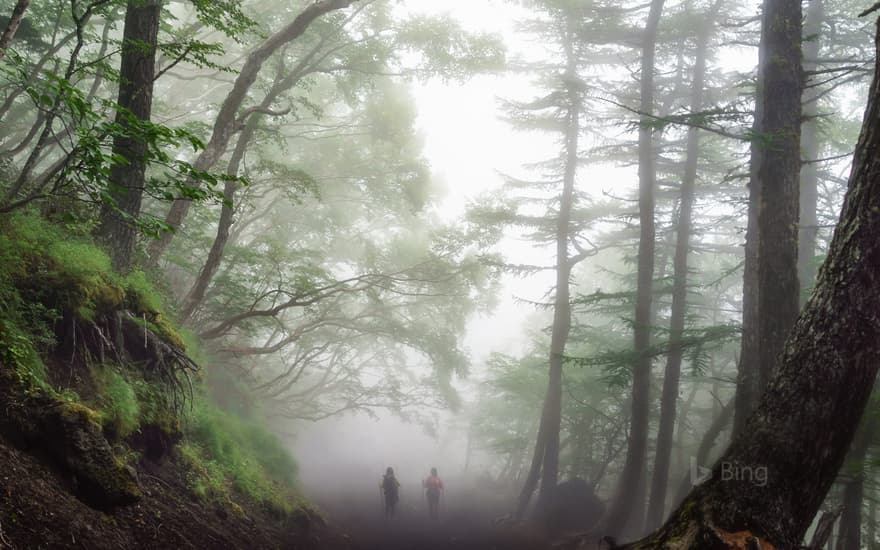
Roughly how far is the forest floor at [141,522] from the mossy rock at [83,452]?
9cm

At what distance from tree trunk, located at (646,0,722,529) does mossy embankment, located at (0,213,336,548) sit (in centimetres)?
795

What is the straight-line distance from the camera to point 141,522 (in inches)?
156

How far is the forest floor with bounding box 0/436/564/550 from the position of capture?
2.87m

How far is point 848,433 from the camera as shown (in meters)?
3.59

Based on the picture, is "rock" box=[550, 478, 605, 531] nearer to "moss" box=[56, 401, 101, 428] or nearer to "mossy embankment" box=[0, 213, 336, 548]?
"mossy embankment" box=[0, 213, 336, 548]

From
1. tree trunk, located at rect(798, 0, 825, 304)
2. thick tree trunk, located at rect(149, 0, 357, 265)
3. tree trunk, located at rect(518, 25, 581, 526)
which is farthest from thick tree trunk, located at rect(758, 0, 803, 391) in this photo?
tree trunk, located at rect(798, 0, 825, 304)

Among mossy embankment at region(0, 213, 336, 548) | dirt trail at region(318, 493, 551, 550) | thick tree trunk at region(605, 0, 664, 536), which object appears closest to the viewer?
mossy embankment at region(0, 213, 336, 548)

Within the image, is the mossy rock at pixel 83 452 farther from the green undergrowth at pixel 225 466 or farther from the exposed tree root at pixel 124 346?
the green undergrowth at pixel 225 466

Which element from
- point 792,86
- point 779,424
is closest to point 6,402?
point 779,424

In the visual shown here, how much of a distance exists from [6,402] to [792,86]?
906 cm

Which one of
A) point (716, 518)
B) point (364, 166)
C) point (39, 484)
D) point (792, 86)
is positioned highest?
point (364, 166)

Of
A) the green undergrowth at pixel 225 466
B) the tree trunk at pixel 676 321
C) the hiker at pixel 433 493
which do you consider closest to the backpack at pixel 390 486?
the hiker at pixel 433 493

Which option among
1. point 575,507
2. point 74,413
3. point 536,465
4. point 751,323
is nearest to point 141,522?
point 74,413

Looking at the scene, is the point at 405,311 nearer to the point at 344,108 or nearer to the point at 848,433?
the point at 344,108
